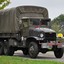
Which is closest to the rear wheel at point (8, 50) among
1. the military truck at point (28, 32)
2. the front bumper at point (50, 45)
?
the military truck at point (28, 32)

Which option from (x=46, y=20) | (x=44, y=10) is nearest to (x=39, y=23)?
(x=46, y=20)

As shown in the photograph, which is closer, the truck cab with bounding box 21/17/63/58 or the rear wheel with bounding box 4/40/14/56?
the truck cab with bounding box 21/17/63/58

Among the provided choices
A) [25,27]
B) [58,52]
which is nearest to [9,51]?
[25,27]

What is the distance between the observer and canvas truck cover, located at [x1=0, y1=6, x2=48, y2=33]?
27.0 m

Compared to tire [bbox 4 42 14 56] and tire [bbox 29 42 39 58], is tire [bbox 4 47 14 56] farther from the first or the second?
tire [bbox 29 42 39 58]

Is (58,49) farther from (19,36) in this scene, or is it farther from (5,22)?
(5,22)

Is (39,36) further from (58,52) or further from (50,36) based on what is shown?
(58,52)

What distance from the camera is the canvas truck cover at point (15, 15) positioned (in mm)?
27016

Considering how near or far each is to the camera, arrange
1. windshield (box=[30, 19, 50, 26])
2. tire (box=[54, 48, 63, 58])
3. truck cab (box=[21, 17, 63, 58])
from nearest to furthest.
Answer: truck cab (box=[21, 17, 63, 58])
tire (box=[54, 48, 63, 58])
windshield (box=[30, 19, 50, 26])

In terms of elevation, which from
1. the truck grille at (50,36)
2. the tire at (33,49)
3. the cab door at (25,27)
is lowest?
the tire at (33,49)

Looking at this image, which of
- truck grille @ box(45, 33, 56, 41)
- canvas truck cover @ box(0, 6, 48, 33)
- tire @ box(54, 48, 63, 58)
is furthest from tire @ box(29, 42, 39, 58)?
canvas truck cover @ box(0, 6, 48, 33)

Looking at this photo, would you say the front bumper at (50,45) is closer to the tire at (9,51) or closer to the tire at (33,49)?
the tire at (33,49)

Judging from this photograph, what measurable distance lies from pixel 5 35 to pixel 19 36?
2004 millimetres

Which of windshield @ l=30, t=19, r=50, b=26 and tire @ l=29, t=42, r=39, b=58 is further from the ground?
windshield @ l=30, t=19, r=50, b=26
